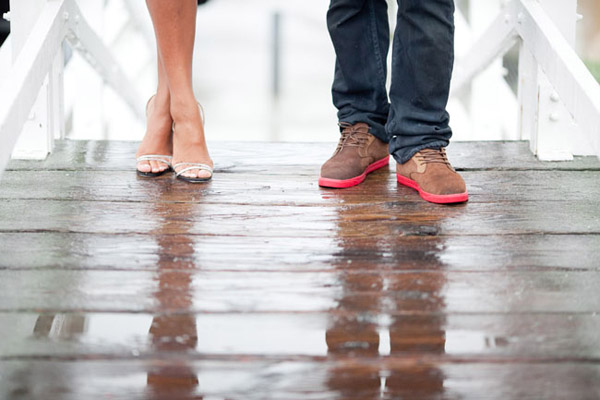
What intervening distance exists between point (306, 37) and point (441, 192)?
578 centimetres

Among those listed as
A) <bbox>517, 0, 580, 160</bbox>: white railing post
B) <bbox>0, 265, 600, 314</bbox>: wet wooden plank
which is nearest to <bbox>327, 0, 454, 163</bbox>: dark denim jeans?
<bbox>517, 0, 580, 160</bbox>: white railing post

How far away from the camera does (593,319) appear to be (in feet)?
3.64

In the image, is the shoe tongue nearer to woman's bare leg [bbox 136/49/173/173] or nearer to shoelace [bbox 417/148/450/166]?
shoelace [bbox 417/148/450/166]

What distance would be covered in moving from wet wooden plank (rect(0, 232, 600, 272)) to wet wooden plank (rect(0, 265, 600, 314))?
0.03 metres

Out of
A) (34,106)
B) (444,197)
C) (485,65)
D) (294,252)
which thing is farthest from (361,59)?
(485,65)

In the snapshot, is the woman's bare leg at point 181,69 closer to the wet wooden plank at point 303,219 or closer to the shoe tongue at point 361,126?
the wet wooden plank at point 303,219

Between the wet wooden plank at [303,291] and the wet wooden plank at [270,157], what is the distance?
704mm

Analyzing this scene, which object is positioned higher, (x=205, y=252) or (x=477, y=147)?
(x=477, y=147)

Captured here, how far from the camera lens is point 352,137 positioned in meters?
1.88

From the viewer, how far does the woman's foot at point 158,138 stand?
1.90 metres

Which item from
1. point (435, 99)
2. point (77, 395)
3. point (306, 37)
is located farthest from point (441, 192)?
point (306, 37)

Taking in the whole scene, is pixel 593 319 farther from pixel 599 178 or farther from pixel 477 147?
pixel 477 147

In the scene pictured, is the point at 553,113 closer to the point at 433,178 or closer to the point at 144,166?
the point at 433,178

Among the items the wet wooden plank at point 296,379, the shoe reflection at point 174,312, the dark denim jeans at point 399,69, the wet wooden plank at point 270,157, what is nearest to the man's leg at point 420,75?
the dark denim jeans at point 399,69
